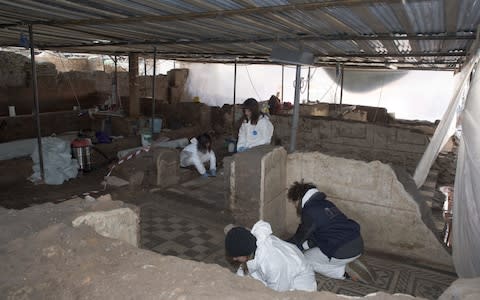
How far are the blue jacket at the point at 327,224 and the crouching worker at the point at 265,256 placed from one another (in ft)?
2.69

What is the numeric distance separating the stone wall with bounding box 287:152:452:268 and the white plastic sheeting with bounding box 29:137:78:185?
17.1 feet

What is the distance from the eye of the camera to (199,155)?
8.62m

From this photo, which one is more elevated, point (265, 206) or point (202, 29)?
point (202, 29)

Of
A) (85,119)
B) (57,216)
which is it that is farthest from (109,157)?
(57,216)

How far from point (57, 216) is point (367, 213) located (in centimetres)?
414

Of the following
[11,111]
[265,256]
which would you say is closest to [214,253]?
[265,256]

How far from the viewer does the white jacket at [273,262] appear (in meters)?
3.20

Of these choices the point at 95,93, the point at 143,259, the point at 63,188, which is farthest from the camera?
the point at 95,93

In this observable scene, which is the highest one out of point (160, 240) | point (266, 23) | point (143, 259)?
point (266, 23)

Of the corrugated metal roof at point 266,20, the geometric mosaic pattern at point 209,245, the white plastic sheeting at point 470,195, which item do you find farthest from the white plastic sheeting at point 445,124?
the geometric mosaic pattern at point 209,245

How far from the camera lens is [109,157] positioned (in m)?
9.91

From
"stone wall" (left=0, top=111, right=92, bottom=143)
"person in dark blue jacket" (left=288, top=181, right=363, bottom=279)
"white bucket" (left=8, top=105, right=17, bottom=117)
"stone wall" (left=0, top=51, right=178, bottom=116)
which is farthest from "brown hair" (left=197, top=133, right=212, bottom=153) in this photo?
"stone wall" (left=0, top=51, right=178, bottom=116)

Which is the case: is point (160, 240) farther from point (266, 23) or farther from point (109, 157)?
point (109, 157)

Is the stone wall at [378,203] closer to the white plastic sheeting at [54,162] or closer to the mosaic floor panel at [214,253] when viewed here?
the mosaic floor panel at [214,253]
